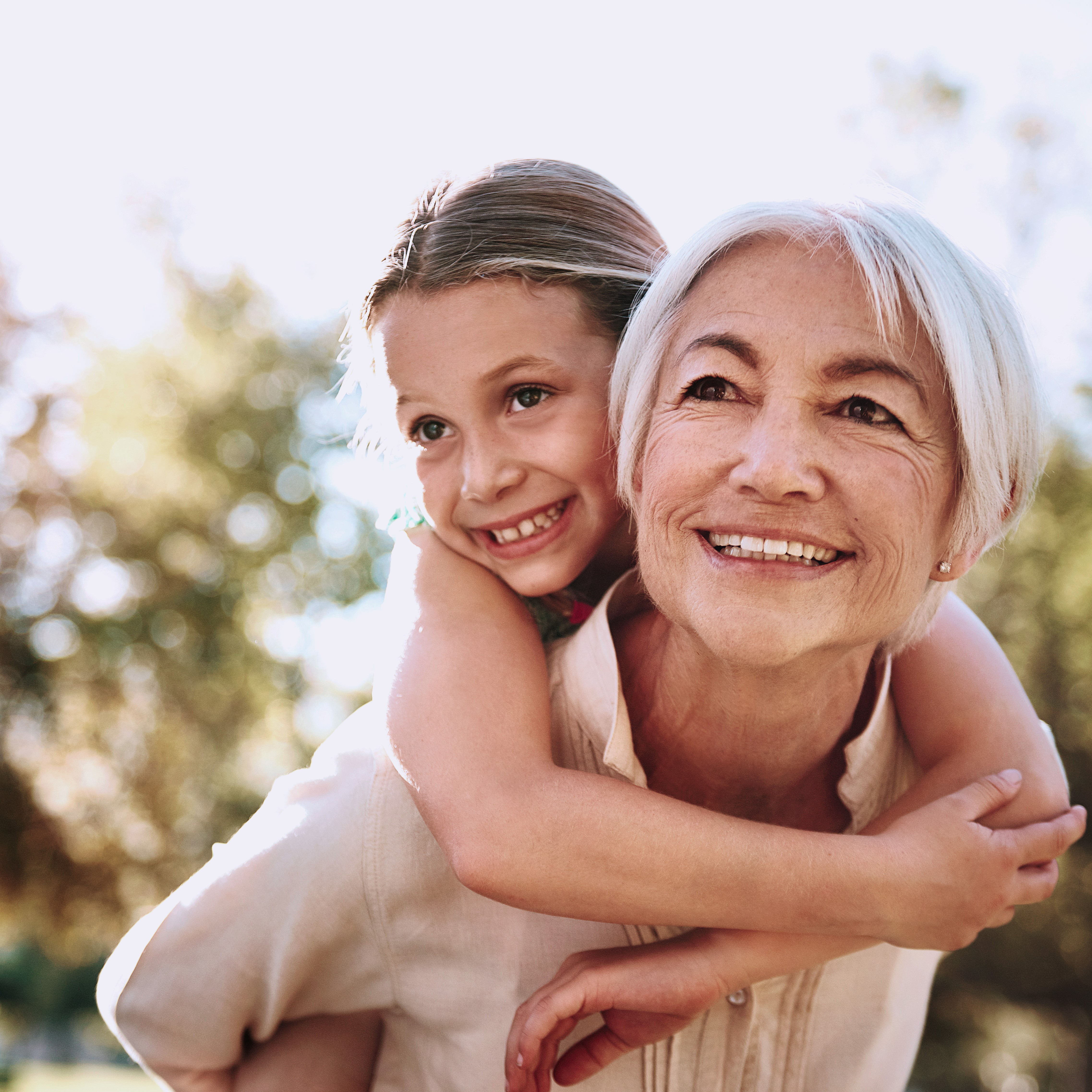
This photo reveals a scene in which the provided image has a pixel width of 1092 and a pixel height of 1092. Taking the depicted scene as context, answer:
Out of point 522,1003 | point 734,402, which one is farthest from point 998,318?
point 522,1003

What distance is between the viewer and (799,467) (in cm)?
181

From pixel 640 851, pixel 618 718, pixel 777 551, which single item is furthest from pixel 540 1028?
pixel 777 551

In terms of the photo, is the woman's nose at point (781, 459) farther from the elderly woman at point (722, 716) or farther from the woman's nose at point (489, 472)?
the woman's nose at point (489, 472)

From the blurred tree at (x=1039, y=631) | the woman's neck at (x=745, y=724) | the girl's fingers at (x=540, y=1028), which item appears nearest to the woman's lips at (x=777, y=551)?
the woman's neck at (x=745, y=724)

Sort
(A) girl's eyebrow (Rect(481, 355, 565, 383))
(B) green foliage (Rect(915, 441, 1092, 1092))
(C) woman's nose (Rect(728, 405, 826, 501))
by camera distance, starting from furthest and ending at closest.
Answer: (B) green foliage (Rect(915, 441, 1092, 1092)), (A) girl's eyebrow (Rect(481, 355, 565, 383)), (C) woman's nose (Rect(728, 405, 826, 501))

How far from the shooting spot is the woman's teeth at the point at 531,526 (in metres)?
2.46

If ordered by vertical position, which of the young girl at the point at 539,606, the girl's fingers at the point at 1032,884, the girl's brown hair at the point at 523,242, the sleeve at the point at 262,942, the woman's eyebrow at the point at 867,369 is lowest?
the sleeve at the point at 262,942

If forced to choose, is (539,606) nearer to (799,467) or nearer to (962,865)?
(799,467)

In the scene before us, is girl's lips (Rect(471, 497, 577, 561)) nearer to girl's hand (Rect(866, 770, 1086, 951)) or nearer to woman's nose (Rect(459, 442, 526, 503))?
woman's nose (Rect(459, 442, 526, 503))

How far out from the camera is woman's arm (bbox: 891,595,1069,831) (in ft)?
7.02

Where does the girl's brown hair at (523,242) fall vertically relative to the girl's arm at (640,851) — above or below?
above

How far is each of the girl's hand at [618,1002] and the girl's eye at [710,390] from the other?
997 mm

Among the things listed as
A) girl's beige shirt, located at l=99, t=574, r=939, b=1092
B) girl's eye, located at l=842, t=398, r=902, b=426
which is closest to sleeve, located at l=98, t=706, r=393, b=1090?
girl's beige shirt, located at l=99, t=574, r=939, b=1092

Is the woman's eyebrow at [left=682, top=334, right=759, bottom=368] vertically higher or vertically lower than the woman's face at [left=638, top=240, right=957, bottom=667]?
higher
